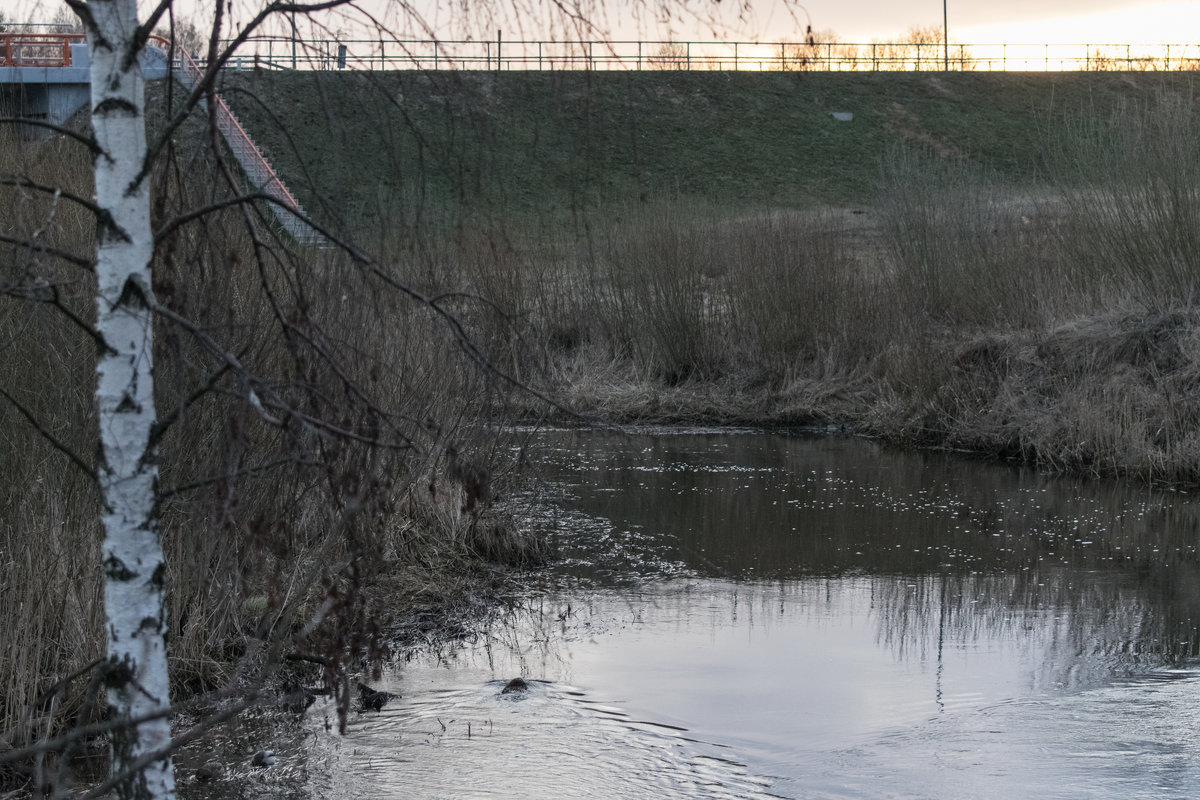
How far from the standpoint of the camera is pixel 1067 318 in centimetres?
1274

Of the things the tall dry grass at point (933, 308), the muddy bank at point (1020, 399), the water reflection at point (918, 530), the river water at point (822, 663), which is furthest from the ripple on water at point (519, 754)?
the tall dry grass at point (933, 308)

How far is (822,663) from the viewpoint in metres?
5.89

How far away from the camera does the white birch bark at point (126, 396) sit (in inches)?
87.0

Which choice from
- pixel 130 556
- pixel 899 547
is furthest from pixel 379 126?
pixel 899 547

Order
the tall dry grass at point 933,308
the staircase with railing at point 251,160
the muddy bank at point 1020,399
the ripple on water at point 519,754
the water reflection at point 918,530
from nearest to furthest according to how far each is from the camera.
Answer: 1. the staircase with railing at point 251,160
2. the ripple on water at point 519,754
3. the water reflection at point 918,530
4. the muddy bank at point 1020,399
5. the tall dry grass at point 933,308

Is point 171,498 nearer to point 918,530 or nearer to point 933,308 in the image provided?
point 918,530

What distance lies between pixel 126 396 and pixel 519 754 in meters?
2.88

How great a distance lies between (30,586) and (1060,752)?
160 inches

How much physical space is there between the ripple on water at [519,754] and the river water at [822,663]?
13 millimetres

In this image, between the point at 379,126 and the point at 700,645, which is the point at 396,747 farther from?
the point at 379,126

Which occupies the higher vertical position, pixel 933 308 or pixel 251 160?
pixel 933 308

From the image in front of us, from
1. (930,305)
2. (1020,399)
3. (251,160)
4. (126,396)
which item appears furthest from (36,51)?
(126,396)

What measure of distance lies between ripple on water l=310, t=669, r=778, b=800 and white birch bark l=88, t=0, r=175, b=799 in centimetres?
220

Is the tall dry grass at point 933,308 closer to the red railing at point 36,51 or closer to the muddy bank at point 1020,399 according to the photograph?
the muddy bank at point 1020,399
